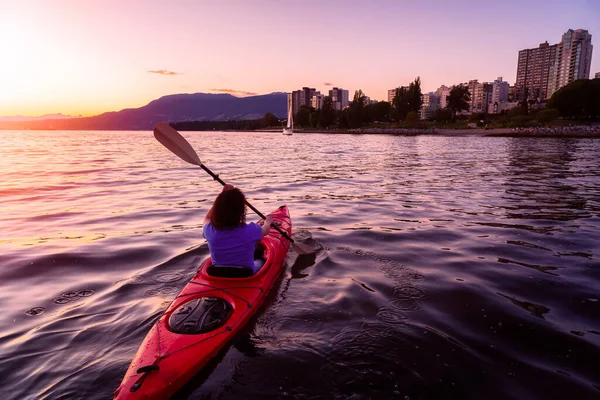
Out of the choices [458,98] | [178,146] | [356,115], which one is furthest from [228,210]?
[356,115]

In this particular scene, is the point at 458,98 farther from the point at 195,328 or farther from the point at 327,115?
the point at 195,328

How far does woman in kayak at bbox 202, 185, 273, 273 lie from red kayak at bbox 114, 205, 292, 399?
18 cm

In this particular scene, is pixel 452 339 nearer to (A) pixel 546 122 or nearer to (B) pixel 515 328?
(B) pixel 515 328

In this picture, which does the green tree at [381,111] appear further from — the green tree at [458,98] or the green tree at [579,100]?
the green tree at [579,100]

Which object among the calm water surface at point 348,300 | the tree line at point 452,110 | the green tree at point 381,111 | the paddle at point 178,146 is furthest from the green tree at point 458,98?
the paddle at point 178,146

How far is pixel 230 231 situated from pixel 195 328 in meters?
1.37

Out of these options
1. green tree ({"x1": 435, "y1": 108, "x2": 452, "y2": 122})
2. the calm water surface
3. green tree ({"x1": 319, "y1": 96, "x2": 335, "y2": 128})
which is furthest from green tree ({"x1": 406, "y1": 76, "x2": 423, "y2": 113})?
the calm water surface

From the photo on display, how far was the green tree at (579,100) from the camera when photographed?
277 ft

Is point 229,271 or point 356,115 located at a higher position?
point 356,115

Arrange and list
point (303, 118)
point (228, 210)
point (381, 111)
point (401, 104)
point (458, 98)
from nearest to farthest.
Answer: point (228, 210) → point (458, 98) → point (401, 104) → point (381, 111) → point (303, 118)

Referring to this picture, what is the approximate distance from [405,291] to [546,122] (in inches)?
3745

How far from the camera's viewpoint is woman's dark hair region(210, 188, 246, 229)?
5.05 metres

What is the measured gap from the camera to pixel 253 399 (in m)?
3.86

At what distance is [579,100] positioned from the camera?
3371 inches
